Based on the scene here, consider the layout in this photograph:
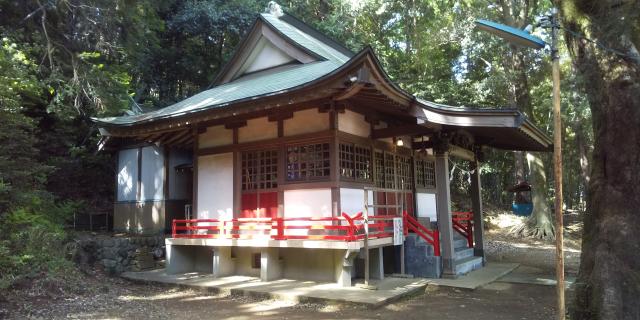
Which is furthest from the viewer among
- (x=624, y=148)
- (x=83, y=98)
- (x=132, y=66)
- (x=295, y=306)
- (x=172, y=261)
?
(x=132, y=66)

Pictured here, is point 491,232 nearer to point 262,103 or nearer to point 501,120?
point 501,120

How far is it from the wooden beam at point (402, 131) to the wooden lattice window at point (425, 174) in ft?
8.75

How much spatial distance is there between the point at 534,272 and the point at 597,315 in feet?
20.4

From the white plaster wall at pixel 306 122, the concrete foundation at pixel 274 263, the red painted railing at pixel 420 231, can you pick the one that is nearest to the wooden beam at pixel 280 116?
the white plaster wall at pixel 306 122

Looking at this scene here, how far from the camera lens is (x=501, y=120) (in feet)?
28.2

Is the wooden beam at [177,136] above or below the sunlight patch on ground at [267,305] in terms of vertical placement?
above

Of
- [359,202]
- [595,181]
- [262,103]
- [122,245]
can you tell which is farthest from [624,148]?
[122,245]

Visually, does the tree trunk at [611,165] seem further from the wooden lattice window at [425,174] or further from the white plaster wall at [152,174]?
the white plaster wall at [152,174]

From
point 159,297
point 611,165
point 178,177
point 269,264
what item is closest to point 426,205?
point 269,264

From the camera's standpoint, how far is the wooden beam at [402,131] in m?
9.83

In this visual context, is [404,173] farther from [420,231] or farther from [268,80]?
[268,80]

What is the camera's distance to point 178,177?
14391 millimetres

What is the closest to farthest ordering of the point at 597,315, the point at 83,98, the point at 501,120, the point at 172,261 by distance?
the point at 597,315, the point at 501,120, the point at 172,261, the point at 83,98

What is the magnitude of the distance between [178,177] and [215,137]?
3571 mm
